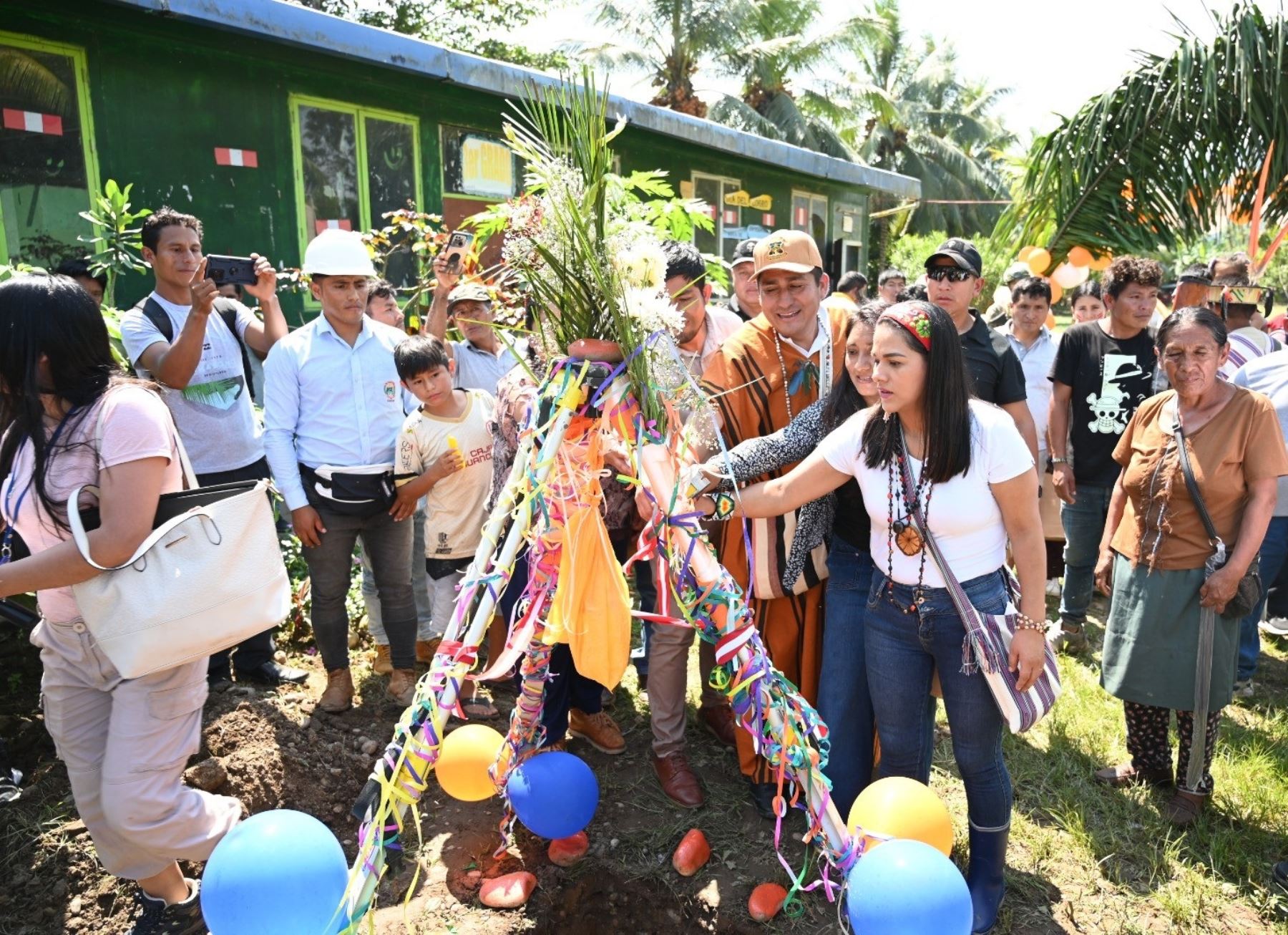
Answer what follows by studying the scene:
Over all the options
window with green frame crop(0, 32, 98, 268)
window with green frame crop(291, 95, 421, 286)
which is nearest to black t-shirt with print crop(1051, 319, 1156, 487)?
window with green frame crop(291, 95, 421, 286)

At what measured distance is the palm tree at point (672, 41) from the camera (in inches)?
852

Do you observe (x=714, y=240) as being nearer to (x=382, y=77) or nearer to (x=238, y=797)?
(x=382, y=77)

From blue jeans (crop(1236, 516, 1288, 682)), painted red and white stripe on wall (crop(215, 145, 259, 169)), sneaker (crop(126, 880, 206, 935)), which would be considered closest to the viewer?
sneaker (crop(126, 880, 206, 935))

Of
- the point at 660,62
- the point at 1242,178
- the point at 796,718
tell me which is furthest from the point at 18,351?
the point at 660,62

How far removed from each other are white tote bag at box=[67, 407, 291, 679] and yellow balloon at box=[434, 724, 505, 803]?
0.64 meters

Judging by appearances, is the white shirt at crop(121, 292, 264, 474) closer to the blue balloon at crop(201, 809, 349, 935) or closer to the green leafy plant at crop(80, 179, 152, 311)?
the green leafy plant at crop(80, 179, 152, 311)

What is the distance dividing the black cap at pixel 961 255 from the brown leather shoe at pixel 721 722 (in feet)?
6.87

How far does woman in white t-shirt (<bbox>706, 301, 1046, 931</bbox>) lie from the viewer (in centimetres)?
228

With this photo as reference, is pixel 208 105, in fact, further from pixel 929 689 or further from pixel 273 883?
pixel 929 689

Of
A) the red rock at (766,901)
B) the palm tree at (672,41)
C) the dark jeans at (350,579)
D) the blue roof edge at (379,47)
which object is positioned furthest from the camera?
the palm tree at (672,41)

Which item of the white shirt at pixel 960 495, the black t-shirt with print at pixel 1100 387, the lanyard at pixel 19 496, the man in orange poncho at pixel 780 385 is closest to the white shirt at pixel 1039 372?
the black t-shirt with print at pixel 1100 387

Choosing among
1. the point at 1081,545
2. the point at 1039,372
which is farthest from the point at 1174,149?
the point at 1081,545

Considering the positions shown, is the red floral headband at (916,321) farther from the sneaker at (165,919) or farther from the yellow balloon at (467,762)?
the sneaker at (165,919)

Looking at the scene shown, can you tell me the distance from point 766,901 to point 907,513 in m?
1.35
